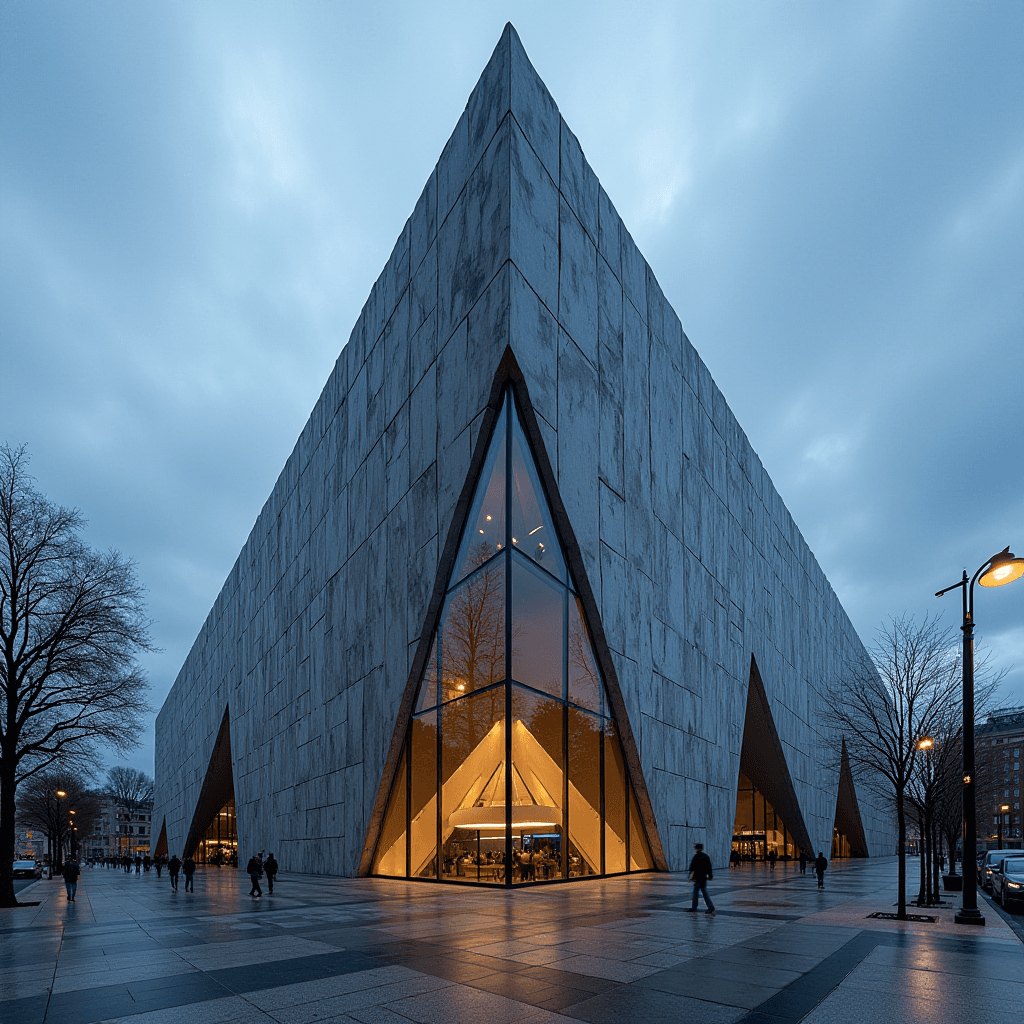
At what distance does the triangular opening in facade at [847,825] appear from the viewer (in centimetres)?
6006

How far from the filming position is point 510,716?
2050 cm

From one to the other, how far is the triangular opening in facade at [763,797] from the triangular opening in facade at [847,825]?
499 inches

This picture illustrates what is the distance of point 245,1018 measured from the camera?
772cm

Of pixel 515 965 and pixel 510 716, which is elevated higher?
pixel 510 716

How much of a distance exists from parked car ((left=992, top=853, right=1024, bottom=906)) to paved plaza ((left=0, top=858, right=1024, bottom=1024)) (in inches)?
194

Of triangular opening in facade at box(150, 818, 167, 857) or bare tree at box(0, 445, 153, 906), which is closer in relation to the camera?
bare tree at box(0, 445, 153, 906)

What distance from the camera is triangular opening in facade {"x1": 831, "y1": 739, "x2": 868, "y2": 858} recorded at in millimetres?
60062

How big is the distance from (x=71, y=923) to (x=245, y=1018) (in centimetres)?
1366

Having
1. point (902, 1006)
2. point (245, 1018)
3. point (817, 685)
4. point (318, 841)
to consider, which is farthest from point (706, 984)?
point (817, 685)

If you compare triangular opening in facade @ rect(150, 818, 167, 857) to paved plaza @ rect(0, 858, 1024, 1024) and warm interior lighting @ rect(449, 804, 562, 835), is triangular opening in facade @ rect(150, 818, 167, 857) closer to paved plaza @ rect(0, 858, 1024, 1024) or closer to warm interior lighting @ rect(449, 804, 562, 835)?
warm interior lighting @ rect(449, 804, 562, 835)

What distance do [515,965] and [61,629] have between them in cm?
2409

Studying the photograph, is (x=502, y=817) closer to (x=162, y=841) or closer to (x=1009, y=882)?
(x=1009, y=882)

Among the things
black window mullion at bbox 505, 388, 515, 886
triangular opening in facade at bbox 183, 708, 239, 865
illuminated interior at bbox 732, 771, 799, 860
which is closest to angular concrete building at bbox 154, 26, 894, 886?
black window mullion at bbox 505, 388, 515, 886

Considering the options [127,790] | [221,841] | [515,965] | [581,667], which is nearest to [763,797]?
[581,667]
